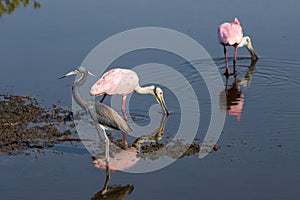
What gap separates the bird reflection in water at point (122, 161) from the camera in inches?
314

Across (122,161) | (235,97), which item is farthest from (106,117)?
(235,97)

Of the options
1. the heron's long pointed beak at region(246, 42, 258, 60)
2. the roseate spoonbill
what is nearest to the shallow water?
the heron's long pointed beak at region(246, 42, 258, 60)

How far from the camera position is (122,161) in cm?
893

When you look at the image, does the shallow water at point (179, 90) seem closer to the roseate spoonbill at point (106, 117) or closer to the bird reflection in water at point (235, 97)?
the bird reflection in water at point (235, 97)

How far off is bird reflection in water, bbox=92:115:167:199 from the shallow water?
0.31 ft

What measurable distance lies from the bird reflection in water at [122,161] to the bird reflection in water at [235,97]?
128 centimetres

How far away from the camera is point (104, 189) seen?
8.09 m

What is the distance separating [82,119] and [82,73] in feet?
5.35

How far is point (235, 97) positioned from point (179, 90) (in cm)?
97

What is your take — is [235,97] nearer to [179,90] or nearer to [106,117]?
[179,90]

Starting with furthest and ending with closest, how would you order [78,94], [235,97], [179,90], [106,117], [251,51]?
[251,51], [179,90], [235,97], [78,94], [106,117]

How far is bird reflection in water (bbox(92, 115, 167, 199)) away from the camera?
7.99 m

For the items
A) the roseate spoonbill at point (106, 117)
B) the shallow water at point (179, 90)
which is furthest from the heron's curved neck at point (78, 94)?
the shallow water at point (179, 90)

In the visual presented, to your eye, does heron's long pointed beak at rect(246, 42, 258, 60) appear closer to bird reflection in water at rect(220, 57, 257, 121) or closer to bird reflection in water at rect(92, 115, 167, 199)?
bird reflection in water at rect(220, 57, 257, 121)
